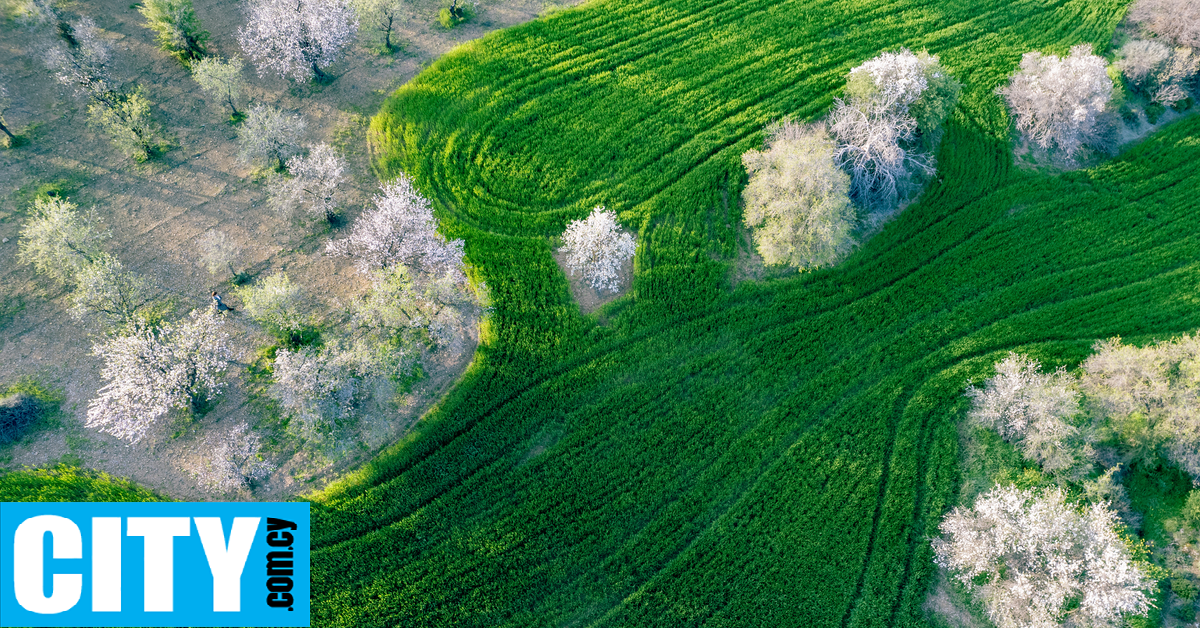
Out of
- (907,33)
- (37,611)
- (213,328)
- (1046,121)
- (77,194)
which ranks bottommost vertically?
(37,611)

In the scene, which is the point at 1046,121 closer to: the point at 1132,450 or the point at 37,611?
the point at 1132,450

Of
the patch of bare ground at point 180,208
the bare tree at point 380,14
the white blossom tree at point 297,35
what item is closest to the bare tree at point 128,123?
the patch of bare ground at point 180,208

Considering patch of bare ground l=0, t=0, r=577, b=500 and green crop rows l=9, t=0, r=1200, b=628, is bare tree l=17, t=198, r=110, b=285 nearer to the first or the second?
patch of bare ground l=0, t=0, r=577, b=500

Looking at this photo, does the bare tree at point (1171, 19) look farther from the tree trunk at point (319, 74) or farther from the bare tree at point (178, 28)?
the bare tree at point (178, 28)

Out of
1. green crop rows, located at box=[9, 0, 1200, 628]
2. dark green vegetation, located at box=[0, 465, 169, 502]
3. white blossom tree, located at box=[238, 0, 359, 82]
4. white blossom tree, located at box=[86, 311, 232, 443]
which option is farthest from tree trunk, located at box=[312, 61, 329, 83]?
dark green vegetation, located at box=[0, 465, 169, 502]

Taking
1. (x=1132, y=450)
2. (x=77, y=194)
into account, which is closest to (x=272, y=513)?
(x=77, y=194)

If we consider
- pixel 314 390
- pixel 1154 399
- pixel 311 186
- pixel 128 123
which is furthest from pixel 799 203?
pixel 128 123
